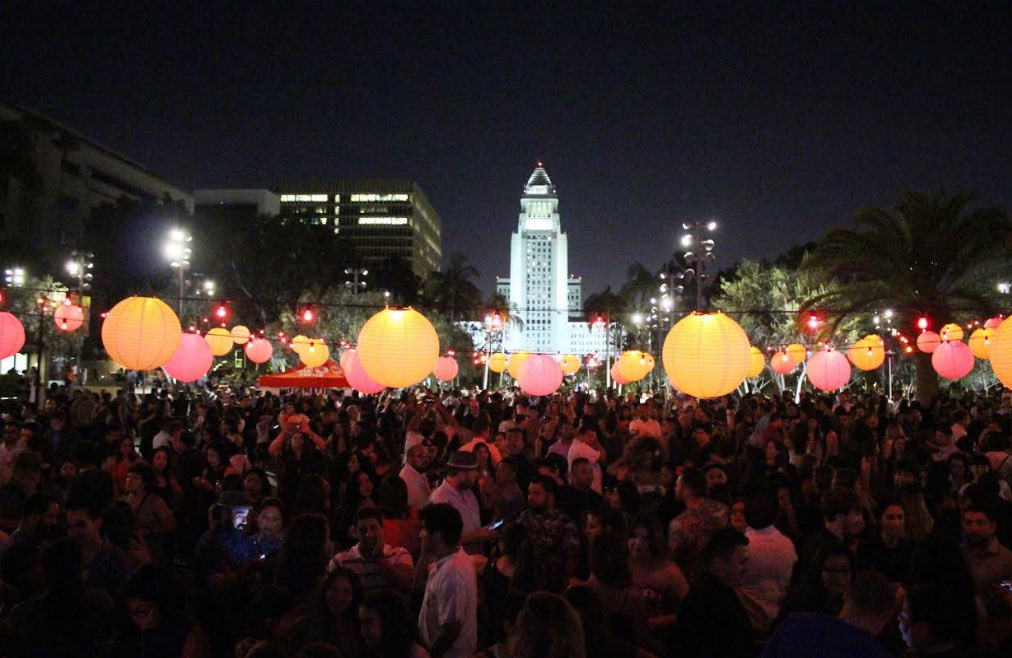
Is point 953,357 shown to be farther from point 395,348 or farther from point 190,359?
point 190,359

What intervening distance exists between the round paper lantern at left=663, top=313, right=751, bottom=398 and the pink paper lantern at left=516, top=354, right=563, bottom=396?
756 cm

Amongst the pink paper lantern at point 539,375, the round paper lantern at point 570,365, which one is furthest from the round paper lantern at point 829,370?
the round paper lantern at point 570,365

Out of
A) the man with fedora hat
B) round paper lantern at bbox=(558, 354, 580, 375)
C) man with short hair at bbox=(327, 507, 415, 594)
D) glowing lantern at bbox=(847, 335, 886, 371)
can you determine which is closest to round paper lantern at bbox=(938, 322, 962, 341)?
glowing lantern at bbox=(847, 335, 886, 371)

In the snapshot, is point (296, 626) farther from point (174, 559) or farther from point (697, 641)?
point (174, 559)

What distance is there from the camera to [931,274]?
65.9 ft

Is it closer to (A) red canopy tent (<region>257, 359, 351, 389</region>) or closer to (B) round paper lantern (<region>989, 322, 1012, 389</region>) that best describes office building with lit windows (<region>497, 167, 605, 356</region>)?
(A) red canopy tent (<region>257, 359, 351, 389</region>)

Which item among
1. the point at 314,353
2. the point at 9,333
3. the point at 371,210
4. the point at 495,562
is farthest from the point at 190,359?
the point at 371,210

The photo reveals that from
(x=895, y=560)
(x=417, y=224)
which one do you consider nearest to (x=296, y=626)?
(x=895, y=560)

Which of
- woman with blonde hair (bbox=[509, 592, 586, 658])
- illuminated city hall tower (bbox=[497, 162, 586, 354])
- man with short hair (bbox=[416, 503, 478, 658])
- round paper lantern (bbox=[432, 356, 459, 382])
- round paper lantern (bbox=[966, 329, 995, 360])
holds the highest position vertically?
illuminated city hall tower (bbox=[497, 162, 586, 354])

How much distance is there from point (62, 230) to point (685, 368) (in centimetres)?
5759

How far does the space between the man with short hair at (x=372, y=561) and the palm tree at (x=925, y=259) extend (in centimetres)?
1714

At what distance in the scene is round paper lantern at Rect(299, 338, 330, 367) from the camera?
20688 millimetres

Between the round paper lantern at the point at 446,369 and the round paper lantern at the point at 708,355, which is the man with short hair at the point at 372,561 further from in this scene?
the round paper lantern at the point at 446,369

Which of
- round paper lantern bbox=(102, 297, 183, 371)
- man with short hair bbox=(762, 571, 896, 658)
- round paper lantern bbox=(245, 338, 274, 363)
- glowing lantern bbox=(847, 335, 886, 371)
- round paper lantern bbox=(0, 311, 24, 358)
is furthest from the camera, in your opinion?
round paper lantern bbox=(245, 338, 274, 363)
